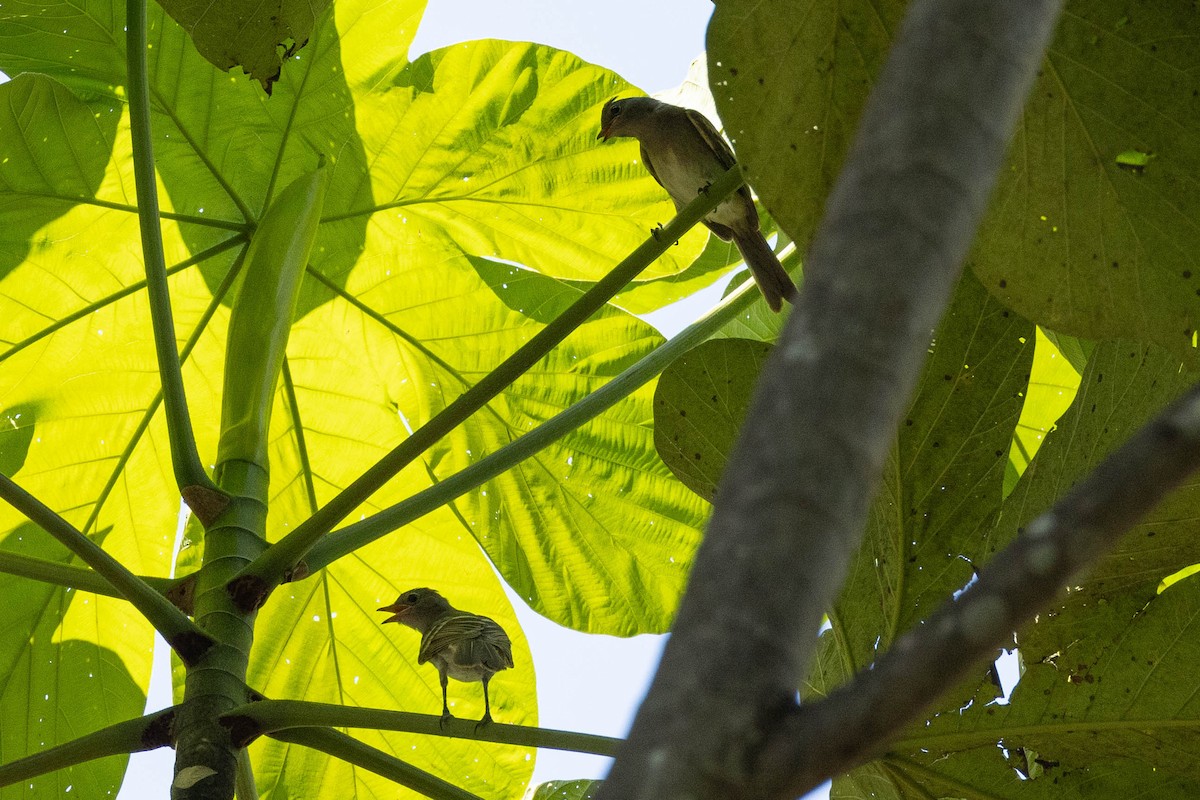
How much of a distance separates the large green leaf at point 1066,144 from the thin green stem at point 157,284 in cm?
84

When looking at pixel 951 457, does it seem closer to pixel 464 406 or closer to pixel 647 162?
pixel 464 406

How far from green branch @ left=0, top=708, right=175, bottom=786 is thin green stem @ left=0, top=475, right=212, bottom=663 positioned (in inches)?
3.2

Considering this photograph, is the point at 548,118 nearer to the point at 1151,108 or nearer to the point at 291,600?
the point at 291,600

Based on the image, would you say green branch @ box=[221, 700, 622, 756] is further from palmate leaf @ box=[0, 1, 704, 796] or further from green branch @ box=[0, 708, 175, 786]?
palmate leaf @ box=[0, 1, 704, 796]

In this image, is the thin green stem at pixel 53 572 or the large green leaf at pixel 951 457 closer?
the thin green stem at pixel 53 572

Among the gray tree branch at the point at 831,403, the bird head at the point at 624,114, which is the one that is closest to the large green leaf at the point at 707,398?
the bird head at the point at 624,114

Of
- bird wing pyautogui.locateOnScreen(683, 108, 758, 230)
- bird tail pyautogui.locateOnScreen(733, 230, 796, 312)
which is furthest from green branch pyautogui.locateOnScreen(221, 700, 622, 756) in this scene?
bird wing pyautogui.locateOnScreen(683, 108, 758, 230)

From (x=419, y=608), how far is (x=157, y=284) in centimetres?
69

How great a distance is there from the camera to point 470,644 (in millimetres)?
1676

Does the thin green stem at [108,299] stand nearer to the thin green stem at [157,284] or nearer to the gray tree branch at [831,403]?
the thin green stem at [157,284]

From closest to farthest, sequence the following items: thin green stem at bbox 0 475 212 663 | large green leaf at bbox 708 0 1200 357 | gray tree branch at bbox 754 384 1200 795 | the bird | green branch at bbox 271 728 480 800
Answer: gray tree branch at bbox 754 384 1200 795 < large green leaf at bbox 708 0 1200 357 < thin green stem at bbox 0 475 212 663 < green branch at bbox 271 728 480 800 < the bird

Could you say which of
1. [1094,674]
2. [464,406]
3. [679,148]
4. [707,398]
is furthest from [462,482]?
[679,148]

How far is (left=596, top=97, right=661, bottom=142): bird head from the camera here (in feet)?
7.18

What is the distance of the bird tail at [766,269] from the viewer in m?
2.01
